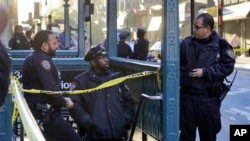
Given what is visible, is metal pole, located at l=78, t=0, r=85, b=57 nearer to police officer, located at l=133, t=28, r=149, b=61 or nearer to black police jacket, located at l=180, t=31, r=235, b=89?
police officer, located at l=133, t=28, r=149, b=61

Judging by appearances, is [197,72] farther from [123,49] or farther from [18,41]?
[18,41]

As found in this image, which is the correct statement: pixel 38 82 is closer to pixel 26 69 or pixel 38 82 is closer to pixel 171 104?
pixel 26 69

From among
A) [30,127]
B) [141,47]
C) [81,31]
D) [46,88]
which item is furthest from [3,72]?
[141,47]

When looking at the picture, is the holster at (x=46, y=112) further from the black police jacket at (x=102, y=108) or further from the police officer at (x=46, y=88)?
the black police jacket at (x=102, y=108)

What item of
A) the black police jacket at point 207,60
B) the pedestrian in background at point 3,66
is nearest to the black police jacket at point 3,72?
the pedestrian in background at point 3,66

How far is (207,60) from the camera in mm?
5438

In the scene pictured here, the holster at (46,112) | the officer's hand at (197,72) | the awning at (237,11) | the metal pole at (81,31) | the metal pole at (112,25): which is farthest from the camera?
the awning at (237,11)

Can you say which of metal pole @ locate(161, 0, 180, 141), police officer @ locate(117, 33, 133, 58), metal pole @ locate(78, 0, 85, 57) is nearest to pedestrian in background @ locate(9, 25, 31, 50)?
police officer @ locate(117, 33, 133, 58)

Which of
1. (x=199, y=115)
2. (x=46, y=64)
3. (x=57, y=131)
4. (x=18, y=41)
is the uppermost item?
(x=18, y=41)

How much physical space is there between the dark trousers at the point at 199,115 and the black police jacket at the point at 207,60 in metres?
0.14

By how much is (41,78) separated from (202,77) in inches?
64.8

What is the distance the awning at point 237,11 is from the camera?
41.4 m

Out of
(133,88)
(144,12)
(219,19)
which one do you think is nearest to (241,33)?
(144,12)

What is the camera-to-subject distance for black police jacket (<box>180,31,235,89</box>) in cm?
542
